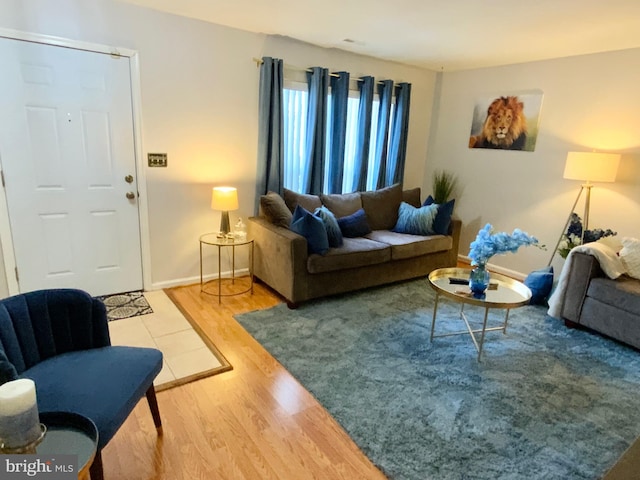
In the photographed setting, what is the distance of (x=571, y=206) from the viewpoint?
12.8 feet

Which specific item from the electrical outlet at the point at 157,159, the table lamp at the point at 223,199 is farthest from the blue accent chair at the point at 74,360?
the electrical outlet at the point at 157,159

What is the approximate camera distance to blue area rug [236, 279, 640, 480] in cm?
183

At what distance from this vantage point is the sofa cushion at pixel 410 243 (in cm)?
374

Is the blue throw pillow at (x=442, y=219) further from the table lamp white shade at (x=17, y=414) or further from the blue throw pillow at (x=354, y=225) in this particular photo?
the table lamp white shade at (x=17, y=414)

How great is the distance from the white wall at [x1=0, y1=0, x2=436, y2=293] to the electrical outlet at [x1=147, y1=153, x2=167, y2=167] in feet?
0.14

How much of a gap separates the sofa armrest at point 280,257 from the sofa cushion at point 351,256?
4.5 inches

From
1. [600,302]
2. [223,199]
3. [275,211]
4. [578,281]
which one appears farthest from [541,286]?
[223,199]

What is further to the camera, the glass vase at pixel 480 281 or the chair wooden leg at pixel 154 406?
the glass vase at pixel 480 281

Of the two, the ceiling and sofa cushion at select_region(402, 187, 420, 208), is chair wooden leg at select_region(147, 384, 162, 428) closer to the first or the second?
the ceiling

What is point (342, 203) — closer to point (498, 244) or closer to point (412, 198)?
point (412, 198)

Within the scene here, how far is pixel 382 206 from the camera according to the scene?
4.35 meters

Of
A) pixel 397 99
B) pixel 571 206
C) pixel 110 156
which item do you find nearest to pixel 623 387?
pixel 571 206

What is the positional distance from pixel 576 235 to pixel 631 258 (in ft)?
2.35

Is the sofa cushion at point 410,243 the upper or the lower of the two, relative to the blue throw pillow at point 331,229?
lower
